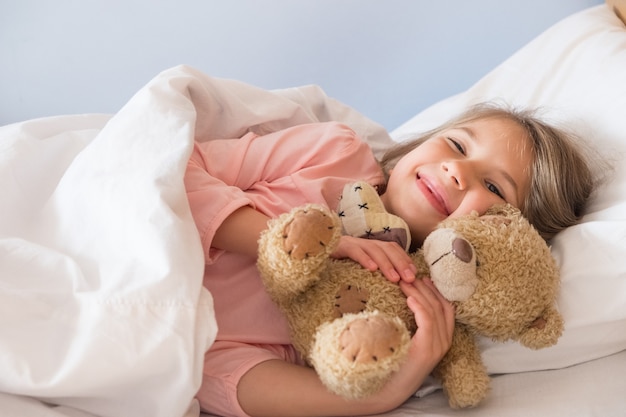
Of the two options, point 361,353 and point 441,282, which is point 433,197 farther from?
point 361,353

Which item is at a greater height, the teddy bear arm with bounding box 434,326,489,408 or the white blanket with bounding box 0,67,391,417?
the white blanket with bounding box 0,67,391,417

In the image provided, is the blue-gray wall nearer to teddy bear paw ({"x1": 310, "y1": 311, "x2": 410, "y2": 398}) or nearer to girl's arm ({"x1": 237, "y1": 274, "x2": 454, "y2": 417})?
girl's arm ({"x1": 237, "y1": 274, "x2": 454, "y2": 417})

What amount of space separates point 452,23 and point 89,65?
86 cm

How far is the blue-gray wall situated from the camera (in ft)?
5.13

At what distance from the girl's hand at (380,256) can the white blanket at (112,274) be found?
0.17 m

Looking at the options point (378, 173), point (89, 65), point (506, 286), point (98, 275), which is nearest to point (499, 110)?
point (378, 173)

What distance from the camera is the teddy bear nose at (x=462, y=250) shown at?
0.72 meters

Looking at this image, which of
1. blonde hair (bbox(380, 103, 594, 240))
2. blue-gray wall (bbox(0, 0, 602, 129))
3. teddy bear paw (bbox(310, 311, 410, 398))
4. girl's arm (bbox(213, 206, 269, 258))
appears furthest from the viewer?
blue-gray wall (bbox(0, 0, 602, 129))

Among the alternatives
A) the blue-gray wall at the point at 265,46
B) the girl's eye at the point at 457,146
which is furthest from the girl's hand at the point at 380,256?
the blue-gray wall at the point at 265,46

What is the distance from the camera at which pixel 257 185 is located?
98 cm

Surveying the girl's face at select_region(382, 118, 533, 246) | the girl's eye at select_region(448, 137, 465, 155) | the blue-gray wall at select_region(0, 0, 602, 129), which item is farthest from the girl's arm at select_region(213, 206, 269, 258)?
the blue-gray wall at select_region(0, 0, 602, 129)

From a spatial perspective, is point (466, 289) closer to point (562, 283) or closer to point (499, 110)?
point (562, 283)

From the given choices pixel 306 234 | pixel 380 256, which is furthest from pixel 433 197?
pixel 306 234

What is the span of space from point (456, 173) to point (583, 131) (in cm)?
31
